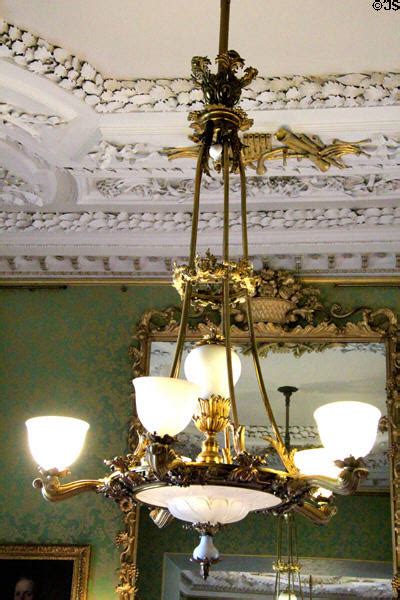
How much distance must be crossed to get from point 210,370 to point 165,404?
0.30 metres

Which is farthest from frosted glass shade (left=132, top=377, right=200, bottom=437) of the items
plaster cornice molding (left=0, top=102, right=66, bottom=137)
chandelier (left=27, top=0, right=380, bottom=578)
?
plaster cornice molding (left=0, top=102, right=66, bottom=137)

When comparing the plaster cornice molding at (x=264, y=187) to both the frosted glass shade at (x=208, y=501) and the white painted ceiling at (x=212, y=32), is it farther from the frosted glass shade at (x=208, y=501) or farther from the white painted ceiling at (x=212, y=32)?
the frosted glass shade at (x=208, y=501)

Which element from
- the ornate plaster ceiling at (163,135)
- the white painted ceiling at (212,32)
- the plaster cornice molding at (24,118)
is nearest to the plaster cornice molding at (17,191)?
the ornate plaster ceiling at (163,135)

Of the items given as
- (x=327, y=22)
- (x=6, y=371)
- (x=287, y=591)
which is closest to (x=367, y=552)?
(x=287, y=591)

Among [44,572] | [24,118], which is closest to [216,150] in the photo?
[24,118]

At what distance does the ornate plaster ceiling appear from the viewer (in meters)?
3.19

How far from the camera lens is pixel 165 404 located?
204cm

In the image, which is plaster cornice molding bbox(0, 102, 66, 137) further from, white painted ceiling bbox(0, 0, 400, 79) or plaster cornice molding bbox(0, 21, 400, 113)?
white painted ceiling bbox(0, 0, 400, 79)

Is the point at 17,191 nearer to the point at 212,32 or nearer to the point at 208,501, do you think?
the point at 212,32

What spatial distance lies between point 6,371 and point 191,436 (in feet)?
3.52

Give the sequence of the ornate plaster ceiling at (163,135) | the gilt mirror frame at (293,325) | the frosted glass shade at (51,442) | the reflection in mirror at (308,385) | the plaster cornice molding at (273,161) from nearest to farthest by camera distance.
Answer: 1. the frosted glass shade at (51,442)
2. the ornate plaster ceiling at (163,135)
3. the plaster cornice molding at (273,161)
4. the reflection in mirror at (308,385)
5. the gilt mirror frame at (293,325)

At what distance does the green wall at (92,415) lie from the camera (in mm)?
3959

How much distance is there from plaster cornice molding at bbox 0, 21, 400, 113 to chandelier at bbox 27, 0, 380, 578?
95 centimetres

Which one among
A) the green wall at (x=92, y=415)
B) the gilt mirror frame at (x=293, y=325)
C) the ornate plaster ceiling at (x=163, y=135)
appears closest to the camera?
the ornate plaster ceiling at (x=163, y=135)
